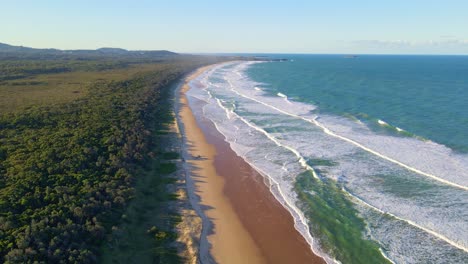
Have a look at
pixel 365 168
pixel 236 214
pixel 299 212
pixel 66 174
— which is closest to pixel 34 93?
pixel 66 174

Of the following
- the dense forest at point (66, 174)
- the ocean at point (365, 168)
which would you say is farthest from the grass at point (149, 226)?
the ocean at point (365, 168)

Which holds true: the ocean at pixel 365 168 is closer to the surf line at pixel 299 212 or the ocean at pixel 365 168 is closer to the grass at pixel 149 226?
the surf line at pixel 299 212

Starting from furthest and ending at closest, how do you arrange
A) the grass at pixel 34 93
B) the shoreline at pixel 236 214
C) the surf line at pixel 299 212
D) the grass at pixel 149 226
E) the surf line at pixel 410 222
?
the grass at pixel 34 93
the surf line at pixel 410 222
the surf line at pixel 299 212
the shoreline at pixel 236 214
the grass at pixel 149 226

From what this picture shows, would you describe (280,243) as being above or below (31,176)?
below

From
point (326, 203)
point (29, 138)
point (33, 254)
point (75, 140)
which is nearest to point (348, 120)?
point (326, 203)

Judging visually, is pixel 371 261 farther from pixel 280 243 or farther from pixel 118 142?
pixel 118 142

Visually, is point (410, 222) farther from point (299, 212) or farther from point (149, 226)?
point (149, 226)
